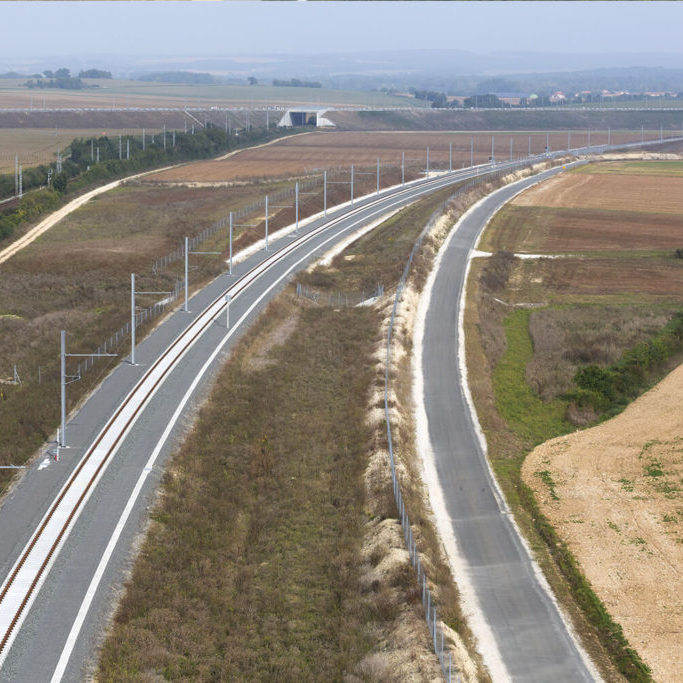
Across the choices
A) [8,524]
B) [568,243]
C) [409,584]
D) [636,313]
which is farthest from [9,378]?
[568,243]

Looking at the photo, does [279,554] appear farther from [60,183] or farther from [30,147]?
[30,147]

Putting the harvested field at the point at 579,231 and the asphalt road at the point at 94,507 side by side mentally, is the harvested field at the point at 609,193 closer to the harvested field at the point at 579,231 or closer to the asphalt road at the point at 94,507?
the harvested field at the point at 579,231

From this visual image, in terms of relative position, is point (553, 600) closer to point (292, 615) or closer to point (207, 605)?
point (292, 615)

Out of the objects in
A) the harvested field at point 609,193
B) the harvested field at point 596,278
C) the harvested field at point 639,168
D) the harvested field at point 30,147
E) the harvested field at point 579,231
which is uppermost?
the harvested field at point 30,147

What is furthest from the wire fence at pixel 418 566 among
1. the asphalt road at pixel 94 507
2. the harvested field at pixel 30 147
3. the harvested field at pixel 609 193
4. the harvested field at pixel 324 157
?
the harvested field at pixel 30 147

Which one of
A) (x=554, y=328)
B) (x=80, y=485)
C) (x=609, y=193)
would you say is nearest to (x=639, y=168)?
(x=609, y=193)
